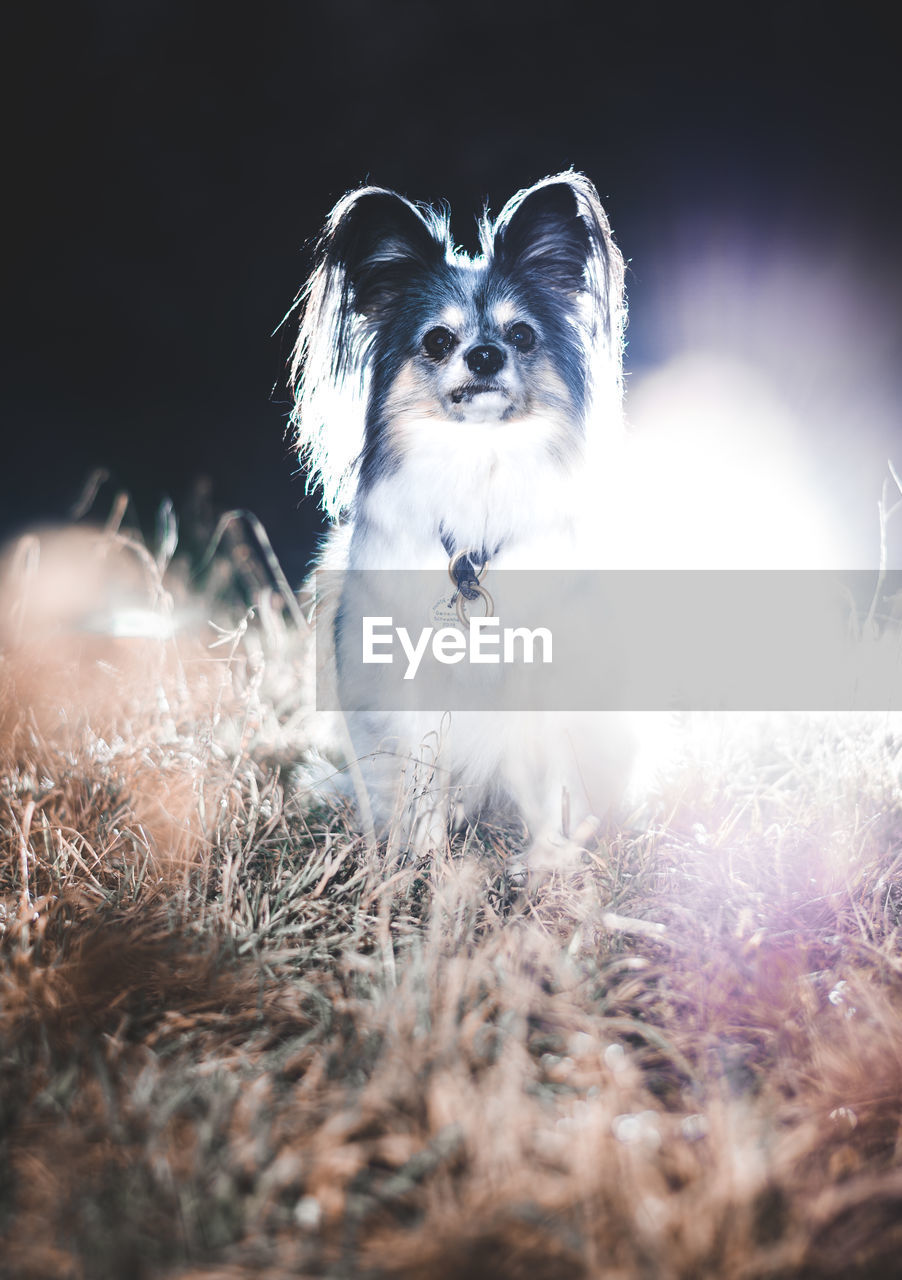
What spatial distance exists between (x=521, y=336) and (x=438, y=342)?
257 mm

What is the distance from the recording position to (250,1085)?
107 cm

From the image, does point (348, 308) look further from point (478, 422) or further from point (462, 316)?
point (478, 422)

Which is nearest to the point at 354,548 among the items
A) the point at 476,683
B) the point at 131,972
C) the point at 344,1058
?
the point at 476,683

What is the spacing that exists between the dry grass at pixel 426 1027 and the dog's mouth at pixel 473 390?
3.27 ft

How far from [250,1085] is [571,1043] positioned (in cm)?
47

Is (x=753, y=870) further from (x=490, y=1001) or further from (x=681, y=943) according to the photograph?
(x=490, y=1001)

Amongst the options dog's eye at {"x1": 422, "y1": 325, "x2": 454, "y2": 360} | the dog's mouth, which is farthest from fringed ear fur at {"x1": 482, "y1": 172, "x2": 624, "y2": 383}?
the dog's mouth

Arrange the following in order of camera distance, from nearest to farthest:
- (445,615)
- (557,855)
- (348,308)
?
1. (557,855)
2. (445,615)
3. (348,308)

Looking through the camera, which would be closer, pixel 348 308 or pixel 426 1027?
pixel 426 1027

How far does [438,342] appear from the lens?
2.28 meters
